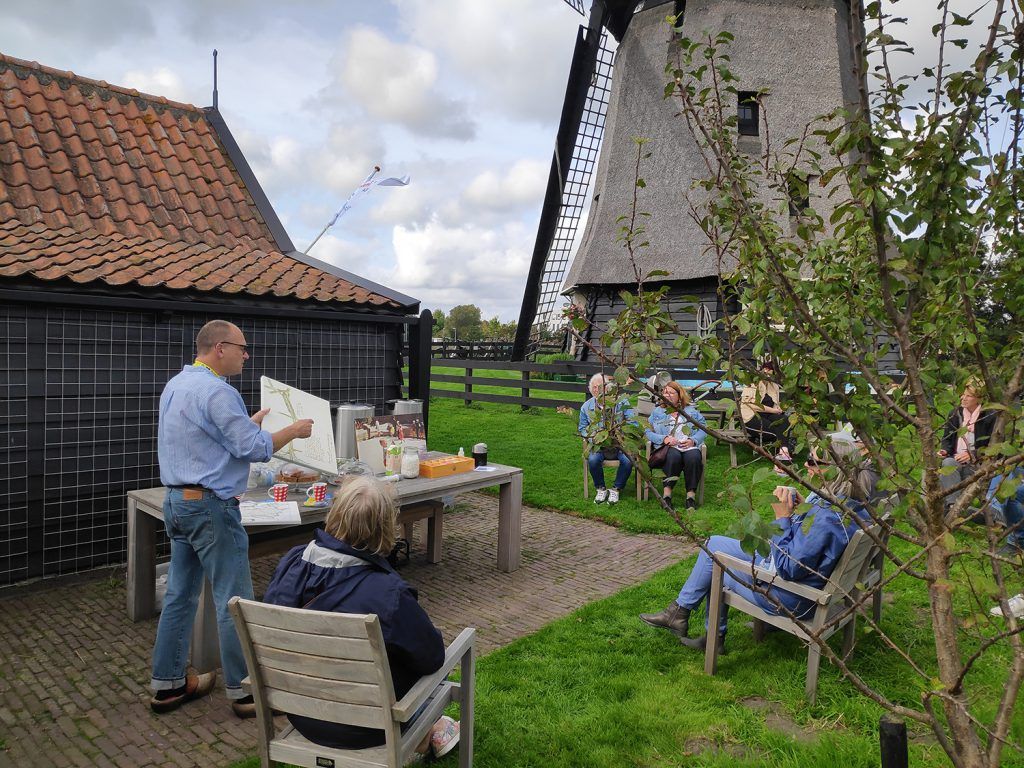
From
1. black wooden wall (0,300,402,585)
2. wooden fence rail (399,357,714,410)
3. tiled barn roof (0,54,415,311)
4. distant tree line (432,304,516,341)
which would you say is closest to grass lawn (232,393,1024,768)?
black wooden wall (0,300,402,585)

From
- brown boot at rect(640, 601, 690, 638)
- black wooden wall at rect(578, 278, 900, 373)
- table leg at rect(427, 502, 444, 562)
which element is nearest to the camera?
brown boot at rect(640, 601, 690, 638)

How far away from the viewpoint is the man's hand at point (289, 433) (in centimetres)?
Answer: 377

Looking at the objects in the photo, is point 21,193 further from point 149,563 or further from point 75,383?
point 149,563

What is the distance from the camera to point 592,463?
7.80 metres

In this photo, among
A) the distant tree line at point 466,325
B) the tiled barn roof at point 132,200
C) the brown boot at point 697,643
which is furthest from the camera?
the distant tree line at point 466,325

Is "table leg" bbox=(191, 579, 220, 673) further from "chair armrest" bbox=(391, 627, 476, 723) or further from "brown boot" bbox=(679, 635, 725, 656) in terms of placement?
"brown boot" bbox=(679, 635, 725, 656)

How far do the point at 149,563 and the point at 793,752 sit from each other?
400 centimetres

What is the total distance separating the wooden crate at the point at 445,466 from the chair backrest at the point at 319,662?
2878 millimetres

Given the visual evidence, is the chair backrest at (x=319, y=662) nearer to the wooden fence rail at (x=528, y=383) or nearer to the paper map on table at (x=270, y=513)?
the paper map on table at (x=270, y=513)

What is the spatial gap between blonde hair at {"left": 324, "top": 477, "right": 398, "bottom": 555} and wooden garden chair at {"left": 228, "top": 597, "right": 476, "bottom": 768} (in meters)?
0.33

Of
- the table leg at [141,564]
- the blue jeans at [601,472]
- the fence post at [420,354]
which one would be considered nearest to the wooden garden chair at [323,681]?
the table leg at [141,564]

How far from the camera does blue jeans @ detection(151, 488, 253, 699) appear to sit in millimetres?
3445

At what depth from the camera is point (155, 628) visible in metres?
4.50

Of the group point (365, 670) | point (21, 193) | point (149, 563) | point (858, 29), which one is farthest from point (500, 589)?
point (21, 193)
